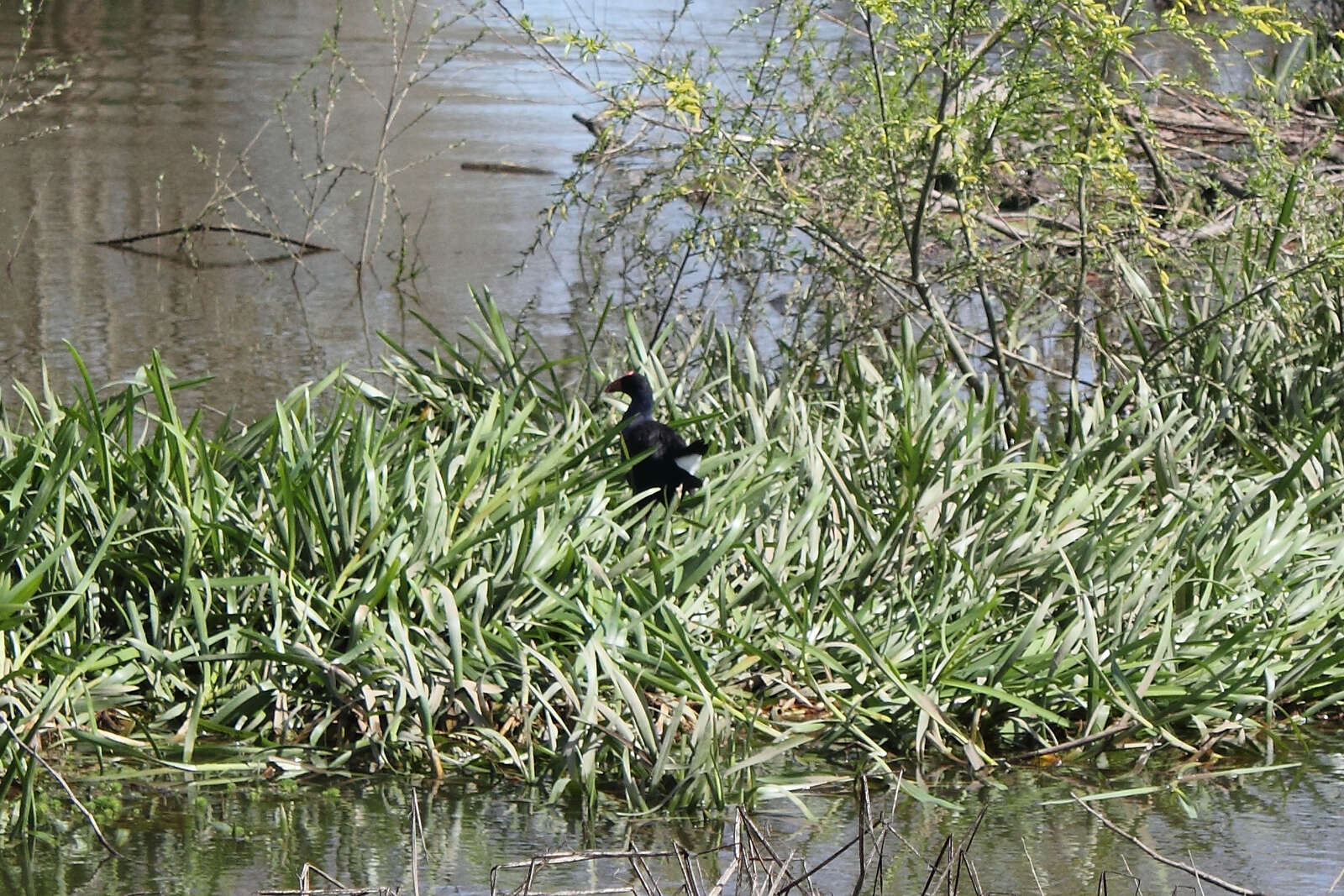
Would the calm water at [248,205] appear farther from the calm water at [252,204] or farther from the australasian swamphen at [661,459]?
the australasian swamphen at [661,459]

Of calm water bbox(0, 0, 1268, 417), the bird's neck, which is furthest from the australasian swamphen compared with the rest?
calm water bbox(0, 0, 1268, 417)

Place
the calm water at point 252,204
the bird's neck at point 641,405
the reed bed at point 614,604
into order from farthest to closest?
the calm water at point 252,204
the bird's neck at point 641,405
the reed bed at point 614,604

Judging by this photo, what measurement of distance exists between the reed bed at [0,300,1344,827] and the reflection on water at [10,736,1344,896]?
14 cm

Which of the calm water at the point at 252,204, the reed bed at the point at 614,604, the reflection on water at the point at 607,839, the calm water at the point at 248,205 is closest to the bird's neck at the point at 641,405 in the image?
the reed bed at the point at 614,604

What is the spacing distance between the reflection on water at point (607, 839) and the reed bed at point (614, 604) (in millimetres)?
135

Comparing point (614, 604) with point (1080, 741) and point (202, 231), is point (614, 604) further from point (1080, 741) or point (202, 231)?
point (202, 231)

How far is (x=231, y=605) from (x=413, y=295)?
6132mm

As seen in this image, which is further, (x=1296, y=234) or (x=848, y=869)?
(x=1296, y=234)

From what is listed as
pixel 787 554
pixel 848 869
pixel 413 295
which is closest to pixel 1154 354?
pixel 787 554

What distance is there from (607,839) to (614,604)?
854 mm

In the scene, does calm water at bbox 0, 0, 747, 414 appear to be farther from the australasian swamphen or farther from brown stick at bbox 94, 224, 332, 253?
the australasian swamphen

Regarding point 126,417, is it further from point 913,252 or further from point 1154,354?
point 1154,354

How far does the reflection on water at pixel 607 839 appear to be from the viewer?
3959 mm

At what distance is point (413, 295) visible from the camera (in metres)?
10.9
